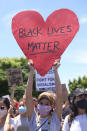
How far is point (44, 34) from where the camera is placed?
17.3 feet

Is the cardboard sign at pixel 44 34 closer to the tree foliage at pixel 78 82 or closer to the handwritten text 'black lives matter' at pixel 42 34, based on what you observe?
the handwritten text 'black lives matter' at pixel 42 34

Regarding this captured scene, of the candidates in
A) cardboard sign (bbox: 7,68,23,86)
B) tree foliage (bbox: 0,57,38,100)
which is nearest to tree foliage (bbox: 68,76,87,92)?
tree foliage (bbox: 0,57,38,100)

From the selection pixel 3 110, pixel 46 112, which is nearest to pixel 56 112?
pixel 46 112

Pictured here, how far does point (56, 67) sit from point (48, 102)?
0.52m

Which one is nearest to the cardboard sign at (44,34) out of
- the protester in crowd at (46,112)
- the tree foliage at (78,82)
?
the protester in crowd at (46,112)

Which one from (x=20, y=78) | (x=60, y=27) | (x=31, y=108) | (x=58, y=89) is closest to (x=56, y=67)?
(x=58, y=89)

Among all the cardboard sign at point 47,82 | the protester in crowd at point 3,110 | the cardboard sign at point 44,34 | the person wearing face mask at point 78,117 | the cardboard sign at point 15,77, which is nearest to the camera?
the person wearing face mask at point 78,117

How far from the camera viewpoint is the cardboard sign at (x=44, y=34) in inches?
194

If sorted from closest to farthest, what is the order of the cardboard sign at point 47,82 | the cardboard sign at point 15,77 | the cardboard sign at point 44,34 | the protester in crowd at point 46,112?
the protester in crowd at point 46,112 < the cardboard sign at point 44,34 < the cardboard sign at point 47,82 < the cardboard sign at point 15,77

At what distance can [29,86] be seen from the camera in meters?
3.93

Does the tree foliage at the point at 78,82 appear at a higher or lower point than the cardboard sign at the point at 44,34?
higher

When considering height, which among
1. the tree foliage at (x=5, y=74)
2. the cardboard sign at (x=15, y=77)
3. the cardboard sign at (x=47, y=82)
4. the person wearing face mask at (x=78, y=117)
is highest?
the tree foliage at (x=5, y=74)

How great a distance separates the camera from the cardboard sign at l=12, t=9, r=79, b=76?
4.92m

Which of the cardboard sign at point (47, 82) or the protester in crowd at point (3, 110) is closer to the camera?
the protester in crowd at point (3, 110)
